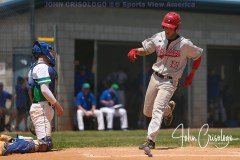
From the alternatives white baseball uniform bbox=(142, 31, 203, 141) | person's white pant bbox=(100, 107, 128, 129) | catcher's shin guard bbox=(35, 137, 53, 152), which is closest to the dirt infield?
catcher's shin guard bbox=(35, 137, 53, 152)

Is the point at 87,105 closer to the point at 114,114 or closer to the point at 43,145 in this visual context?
the point at 114,114

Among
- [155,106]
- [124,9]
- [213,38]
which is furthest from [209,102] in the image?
[155,106]

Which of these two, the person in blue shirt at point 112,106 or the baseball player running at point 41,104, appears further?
the person in blue shirt at point 112,106

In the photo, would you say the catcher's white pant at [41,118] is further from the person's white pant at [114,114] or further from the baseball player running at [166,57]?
the person's white pant at [114,114]

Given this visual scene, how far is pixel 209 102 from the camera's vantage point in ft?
70.1

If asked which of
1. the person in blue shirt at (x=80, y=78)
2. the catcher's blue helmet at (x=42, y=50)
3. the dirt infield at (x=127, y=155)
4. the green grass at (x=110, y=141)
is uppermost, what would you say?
the catcher's blue helmet at (x=42, y=50)

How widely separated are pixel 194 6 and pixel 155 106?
12.2 meters

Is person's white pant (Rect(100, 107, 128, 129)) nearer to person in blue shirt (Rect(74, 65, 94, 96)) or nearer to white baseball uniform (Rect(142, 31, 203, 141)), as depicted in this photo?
person in blue shirt (Rect(74, 65, 94, 96))

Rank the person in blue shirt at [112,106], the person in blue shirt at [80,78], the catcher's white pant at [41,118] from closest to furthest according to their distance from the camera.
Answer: the catcher's white pant at [41,118] → the person in blue shirt at [112,106] → the person in blue shirt at [80,78]

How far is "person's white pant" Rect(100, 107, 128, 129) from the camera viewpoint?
1820 centimetres

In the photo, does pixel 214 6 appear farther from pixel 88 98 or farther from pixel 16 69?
pixel 16 69

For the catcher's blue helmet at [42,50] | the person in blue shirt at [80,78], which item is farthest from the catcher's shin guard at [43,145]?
the person in blue shirt at [80,78]

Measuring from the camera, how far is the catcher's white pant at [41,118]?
8836 mm

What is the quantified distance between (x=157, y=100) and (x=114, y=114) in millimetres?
9671
